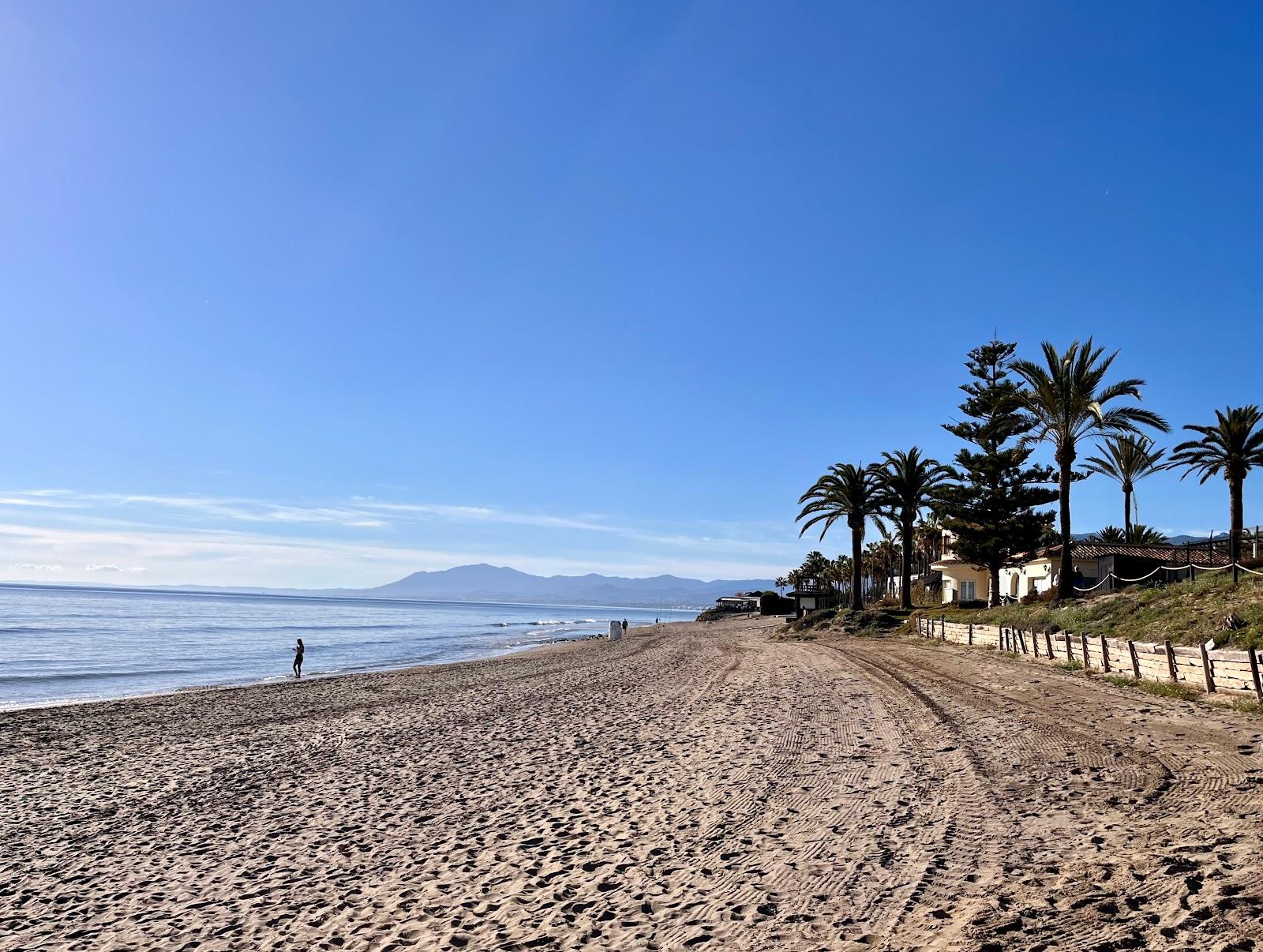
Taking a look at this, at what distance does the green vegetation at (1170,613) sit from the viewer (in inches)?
694

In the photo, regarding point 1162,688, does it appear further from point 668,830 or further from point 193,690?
point 193,690

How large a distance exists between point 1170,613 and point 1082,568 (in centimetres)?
2522

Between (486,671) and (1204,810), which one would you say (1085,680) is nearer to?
(1204,810)

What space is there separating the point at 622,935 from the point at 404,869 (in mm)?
2760

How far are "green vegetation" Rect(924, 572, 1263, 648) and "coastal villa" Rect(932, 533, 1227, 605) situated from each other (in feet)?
12.6

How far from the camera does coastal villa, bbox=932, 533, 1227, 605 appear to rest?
36312mm

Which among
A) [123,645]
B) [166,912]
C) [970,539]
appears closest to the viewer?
[166,912]

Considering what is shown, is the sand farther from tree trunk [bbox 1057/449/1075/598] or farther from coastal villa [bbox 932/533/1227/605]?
coastal villa [bbox 932/533/1227/605]

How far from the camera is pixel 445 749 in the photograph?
13930mm

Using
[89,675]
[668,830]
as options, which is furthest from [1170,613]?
[89,675]

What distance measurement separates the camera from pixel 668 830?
330 inches

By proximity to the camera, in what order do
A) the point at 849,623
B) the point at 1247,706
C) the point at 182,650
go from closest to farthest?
the point at 1247,706 → the point at 849,623 → the point at 182,650

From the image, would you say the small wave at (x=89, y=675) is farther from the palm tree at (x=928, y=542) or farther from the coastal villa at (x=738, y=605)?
the coastal villa at (x=738, y=605)

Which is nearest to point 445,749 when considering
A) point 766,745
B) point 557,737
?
point 557,737
